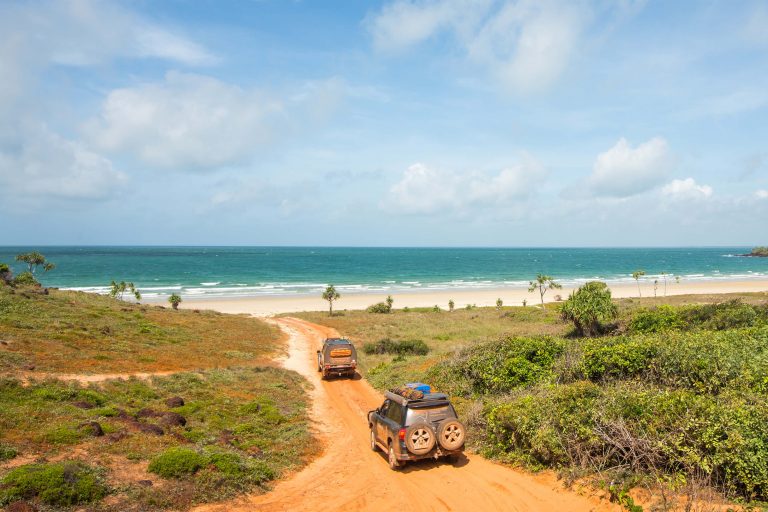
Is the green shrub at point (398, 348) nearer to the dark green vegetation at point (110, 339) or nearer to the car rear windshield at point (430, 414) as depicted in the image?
the dark green vegetation at point (110, 339)

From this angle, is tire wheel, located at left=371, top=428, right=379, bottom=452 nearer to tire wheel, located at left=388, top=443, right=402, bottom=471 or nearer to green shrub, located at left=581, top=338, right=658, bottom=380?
tire wheel, located at left=388, top=443, right=402, bottom=471

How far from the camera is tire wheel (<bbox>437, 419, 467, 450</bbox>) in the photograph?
37.9 ft

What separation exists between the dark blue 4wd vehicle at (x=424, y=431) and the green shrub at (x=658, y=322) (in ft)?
53.3

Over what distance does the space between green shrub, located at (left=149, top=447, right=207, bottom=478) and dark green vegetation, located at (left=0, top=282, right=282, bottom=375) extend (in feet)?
35.2

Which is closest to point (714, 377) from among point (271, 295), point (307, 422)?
point (307, 422)

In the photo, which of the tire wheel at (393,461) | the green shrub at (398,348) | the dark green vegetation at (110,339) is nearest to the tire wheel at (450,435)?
the tire wheel at (393,461)

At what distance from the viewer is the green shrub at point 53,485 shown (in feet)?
29.6

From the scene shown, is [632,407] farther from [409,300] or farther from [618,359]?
[409,300]

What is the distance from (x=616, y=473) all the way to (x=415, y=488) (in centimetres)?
462

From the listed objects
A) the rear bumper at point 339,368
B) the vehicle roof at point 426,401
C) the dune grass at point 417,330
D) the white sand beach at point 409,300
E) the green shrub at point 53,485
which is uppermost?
the vehicle roof at point 426,401

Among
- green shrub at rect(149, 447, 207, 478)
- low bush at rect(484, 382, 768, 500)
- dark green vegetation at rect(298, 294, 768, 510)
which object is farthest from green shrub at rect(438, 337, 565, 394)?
green shrub at rect(149, 447, 207, 478)

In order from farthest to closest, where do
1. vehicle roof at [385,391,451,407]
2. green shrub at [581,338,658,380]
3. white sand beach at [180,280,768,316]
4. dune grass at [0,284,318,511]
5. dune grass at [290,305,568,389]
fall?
white sand beach at [180,280,768,316] < dune grass at [290,305,568,389] < green shrub at [581,338,658,380] < vehicle roof at [385,391,451,407] < dune grass at [0,284,318,511]

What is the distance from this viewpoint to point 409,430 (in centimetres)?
1152

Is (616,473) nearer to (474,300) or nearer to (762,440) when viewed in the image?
(762,440)
